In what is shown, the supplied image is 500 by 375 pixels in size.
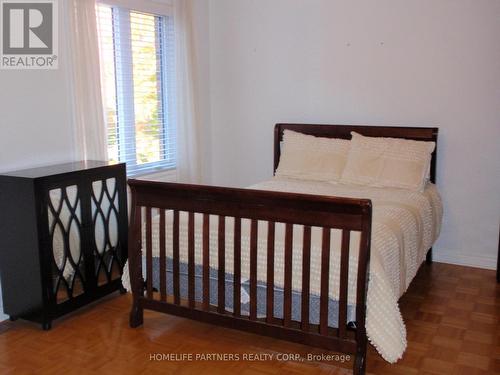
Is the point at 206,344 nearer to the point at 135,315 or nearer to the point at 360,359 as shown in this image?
the point at 135,315

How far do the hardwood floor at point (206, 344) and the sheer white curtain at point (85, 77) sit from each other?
103 cm

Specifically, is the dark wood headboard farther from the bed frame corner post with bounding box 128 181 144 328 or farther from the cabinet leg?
the cabinet leg

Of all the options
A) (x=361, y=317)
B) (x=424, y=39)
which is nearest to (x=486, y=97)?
(x=424, y=39)

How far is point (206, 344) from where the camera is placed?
8.67 ft

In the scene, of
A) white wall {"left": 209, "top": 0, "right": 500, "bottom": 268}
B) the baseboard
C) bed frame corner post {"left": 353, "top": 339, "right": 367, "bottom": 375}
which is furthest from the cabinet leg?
the baseboard

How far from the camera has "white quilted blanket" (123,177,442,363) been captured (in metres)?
2.23

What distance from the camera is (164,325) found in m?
2.86

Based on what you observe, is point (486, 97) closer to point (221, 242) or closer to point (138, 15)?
point (221, 242)

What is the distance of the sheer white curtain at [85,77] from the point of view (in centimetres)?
323

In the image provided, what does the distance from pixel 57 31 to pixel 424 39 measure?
8.20ft

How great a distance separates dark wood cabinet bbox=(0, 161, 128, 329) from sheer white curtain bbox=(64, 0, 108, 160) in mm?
287

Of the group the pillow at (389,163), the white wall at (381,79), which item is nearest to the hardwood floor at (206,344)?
the pillow at (389,163)

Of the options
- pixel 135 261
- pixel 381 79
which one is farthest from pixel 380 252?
pixel 381 79

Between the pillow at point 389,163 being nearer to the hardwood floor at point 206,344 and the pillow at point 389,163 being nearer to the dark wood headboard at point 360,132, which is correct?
the dark wood headboard at point 360,132
